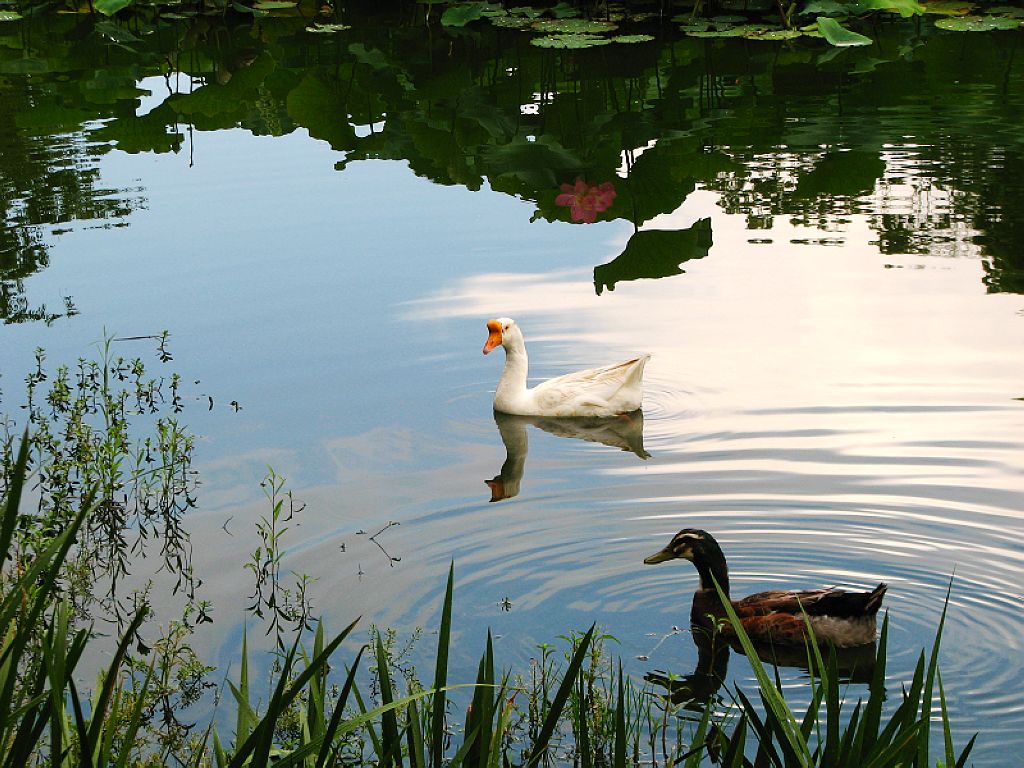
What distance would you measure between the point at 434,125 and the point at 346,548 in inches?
341

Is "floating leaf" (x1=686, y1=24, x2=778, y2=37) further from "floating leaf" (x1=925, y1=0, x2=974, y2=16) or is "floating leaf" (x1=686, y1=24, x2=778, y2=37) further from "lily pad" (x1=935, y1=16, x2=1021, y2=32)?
"floating leaf" (x1=925, y1=0, x2=974, y2=16)

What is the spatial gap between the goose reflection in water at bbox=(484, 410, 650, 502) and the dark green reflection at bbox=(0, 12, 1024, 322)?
1.97 metres

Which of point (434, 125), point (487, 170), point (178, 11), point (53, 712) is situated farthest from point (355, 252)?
point (178, 11)

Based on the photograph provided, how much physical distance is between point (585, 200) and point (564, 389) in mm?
3447

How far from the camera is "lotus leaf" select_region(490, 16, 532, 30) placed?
18.9 metres

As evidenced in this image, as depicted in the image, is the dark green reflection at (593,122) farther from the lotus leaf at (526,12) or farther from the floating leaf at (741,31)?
the lotus leaf at (526,12)

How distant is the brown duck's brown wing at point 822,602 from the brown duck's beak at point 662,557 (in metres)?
0.38

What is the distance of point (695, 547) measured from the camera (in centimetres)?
521

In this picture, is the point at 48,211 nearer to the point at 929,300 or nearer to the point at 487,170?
the point at 487,170

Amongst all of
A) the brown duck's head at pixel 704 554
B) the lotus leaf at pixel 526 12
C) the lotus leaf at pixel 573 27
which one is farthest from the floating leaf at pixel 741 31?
the brown duck's head at pixel 704 554

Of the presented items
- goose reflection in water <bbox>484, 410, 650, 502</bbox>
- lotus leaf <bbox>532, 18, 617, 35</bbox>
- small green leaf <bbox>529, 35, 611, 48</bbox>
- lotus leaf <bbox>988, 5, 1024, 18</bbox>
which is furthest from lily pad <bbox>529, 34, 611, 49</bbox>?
goose reflection in water <bbox>484, 410, 650, 502</bbox>

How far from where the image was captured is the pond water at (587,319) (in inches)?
215

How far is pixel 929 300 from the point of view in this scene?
883 centimetres

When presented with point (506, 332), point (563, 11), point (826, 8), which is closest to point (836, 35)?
point (826, 8)
